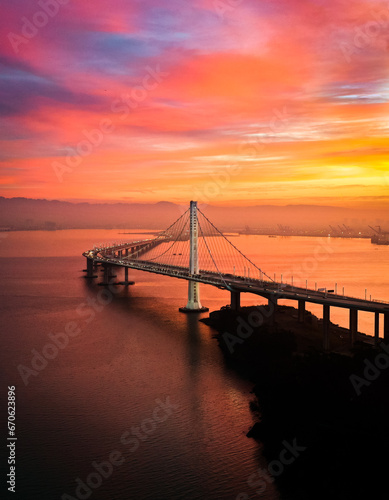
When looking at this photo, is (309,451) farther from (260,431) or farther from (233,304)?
(233,304)

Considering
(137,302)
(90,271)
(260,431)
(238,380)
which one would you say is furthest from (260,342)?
(90,271)

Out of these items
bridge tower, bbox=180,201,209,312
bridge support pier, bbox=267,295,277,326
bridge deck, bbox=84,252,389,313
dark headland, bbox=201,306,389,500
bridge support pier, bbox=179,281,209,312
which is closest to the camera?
dark headland, bbox=201,306,389,500

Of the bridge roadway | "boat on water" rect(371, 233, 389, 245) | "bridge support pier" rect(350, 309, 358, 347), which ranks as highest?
"boat on water" rect(371, 233, 389, 245)

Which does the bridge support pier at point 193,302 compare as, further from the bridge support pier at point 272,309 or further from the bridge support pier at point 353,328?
the bridge support pier at point 353,328

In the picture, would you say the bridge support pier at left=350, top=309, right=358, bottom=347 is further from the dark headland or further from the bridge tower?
the bridge tower

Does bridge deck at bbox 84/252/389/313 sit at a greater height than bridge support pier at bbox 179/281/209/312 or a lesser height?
greater

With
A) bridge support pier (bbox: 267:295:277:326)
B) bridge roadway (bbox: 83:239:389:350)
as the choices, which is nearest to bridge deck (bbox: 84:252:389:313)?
bridge roadway (bbox: 83:239:389:350)

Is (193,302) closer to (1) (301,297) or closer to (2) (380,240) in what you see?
(1) (301,297)

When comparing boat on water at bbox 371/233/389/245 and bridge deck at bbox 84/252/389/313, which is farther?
boat on water at bbox 371/233/389/245

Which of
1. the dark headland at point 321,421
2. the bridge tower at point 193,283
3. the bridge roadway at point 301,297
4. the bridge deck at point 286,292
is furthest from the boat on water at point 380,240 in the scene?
the dark headland at point 321,421
